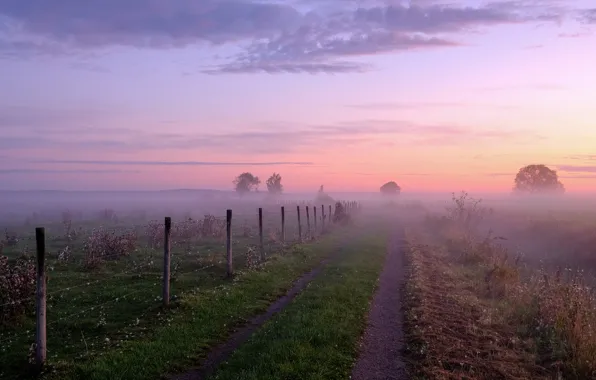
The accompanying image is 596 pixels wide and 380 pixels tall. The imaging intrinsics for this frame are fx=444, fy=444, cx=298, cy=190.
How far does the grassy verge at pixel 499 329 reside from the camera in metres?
11.2

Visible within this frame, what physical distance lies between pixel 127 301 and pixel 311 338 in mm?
7245

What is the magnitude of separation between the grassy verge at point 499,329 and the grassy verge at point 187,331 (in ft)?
18.1

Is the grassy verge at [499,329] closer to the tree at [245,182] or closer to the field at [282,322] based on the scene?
the field at [282,322]

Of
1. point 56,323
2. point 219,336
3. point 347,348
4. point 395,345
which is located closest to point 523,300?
point 395,345

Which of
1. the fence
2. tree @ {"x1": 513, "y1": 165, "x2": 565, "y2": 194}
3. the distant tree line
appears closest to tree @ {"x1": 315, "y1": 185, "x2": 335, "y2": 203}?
the distant tree line

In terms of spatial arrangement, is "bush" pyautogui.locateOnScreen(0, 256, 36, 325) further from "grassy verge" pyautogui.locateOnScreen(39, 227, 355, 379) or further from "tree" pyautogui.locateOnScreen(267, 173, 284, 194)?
"tree" pyautogui.locateOnScreen(267, 173, 284, 194)

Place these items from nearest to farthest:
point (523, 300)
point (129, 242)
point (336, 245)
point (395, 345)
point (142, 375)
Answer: point (142, 375)
point (395, 345)
point (523, 300)
point (129, 242)
point (336, 245)

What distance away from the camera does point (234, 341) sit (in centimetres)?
1246

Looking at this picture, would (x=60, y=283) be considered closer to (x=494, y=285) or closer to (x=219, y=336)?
(x=219, y=336)

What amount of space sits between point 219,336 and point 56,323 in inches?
194

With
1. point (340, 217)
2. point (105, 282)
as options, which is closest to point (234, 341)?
point (105, 282)

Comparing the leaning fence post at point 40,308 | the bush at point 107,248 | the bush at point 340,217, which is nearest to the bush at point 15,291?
the leaning fence post at point 40,308

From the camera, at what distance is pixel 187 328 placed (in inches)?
509

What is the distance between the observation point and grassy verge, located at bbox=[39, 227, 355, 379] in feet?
32.3
